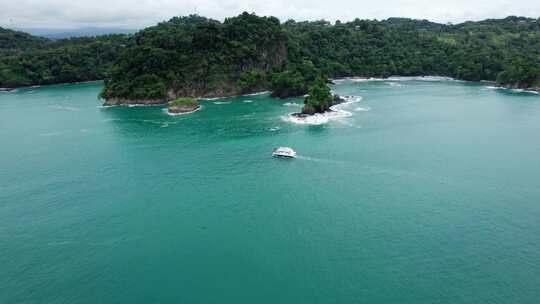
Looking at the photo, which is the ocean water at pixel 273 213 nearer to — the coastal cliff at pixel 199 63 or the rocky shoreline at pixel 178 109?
the rocky shoreline at pixel 178 109

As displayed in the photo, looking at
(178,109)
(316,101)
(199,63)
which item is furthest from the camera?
(199,63)

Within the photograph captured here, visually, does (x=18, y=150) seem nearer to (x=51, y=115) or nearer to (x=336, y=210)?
(x=51, y=115)

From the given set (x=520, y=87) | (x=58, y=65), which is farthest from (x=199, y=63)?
(x=520, y=87)

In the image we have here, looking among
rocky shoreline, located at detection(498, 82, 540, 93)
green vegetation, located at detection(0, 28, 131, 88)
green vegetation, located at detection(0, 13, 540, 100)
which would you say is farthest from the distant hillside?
rocky shoreline, located at detection(498, 82, 540, 93)

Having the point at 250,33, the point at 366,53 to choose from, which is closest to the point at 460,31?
the point at 366,53

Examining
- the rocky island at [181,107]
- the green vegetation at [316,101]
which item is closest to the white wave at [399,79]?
the green vegetation at [316,101]

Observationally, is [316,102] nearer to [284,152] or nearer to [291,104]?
[291,104]
